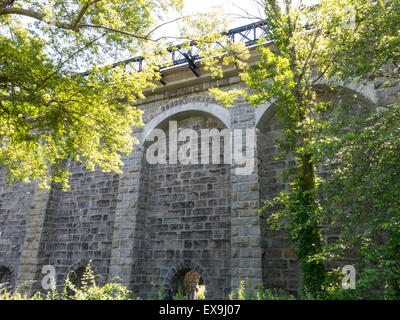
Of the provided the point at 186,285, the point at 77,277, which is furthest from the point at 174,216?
the point at 77,277

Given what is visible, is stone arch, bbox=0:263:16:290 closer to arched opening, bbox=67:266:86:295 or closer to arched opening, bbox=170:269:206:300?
arched opening, bbox=67:266:86:295

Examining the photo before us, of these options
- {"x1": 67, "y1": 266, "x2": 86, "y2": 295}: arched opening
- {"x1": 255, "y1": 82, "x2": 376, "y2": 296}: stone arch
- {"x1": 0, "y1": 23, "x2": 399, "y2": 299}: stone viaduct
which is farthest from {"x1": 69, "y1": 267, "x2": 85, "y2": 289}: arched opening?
{"x1": 255, "y1": 82, "x2": 376, "y2": 296}: stone arch

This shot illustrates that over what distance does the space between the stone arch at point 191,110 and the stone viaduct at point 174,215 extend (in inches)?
1.2

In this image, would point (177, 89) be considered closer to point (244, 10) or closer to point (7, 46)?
point (244, 10)

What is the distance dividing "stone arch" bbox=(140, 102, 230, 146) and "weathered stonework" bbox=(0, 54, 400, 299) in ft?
0.10

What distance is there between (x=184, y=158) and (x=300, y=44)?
15.0ft

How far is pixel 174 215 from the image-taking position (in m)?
8.65

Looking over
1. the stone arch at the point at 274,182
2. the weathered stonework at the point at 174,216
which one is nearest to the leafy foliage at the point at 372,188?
the stone arch at the point at 274,182

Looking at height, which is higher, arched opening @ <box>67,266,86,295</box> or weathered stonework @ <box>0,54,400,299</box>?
weathered stonework @ <box>0,54,400,299</box>

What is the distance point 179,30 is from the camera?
6.56 metres

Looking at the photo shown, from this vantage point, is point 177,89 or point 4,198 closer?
point 177,89

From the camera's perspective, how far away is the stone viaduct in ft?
23.0
